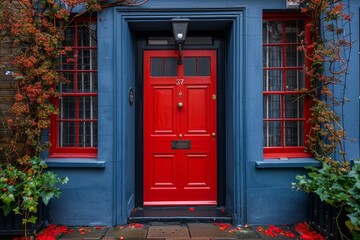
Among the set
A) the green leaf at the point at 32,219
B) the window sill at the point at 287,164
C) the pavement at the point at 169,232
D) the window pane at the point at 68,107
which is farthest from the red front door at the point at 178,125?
the green leaf at the point at 32,219

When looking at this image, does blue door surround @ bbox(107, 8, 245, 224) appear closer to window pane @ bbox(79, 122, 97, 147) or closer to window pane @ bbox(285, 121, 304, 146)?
window pane @ bbox(79, 122, 97, 147)

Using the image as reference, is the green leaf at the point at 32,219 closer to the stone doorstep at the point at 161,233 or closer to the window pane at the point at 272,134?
the stone doorstep at the point at 161,233

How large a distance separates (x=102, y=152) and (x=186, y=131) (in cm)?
145

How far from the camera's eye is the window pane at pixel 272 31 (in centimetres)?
573

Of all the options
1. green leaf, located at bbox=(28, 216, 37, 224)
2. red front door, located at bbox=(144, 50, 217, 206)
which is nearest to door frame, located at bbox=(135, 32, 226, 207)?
red front door, located at bbox=(144, 50, 217, 206)

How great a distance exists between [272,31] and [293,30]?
33cm

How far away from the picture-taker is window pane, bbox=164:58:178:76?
6.07 metres

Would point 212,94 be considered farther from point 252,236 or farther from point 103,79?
point 252,236

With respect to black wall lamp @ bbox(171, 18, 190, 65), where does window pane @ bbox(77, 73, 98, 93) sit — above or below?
below

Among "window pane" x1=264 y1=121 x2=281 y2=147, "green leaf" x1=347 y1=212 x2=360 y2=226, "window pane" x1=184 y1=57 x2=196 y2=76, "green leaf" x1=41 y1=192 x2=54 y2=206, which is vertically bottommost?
"green leaf" x1=347 y1=212 x2=360 y2=226

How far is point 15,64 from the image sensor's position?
5160mm

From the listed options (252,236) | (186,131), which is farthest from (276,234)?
(186,131)

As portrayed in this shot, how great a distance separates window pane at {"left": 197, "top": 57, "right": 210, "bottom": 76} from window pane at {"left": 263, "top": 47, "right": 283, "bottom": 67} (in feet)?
3.11

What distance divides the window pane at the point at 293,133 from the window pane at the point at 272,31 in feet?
4.34
